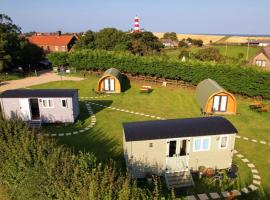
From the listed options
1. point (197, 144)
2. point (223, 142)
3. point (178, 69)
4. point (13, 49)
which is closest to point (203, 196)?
point (197, 144)

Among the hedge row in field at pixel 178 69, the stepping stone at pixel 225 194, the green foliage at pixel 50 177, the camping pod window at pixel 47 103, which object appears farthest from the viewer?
the hedge row in field at pixel 178 69

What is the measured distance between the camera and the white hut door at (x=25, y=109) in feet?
81.0

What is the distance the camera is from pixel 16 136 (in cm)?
1429

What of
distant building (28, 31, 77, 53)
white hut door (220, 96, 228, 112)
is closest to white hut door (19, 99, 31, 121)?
white hut door (220, 96, 228, 112)

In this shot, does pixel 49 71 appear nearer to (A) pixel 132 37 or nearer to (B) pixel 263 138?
(A) pixel 132 37

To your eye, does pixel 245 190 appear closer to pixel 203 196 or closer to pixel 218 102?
pixel 203 196

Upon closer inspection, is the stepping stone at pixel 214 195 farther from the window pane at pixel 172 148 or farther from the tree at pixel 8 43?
the tree at pixel 8 43

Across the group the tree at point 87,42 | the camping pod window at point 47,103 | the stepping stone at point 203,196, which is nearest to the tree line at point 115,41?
the tree at point 87,42

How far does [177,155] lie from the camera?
16141 millimetres

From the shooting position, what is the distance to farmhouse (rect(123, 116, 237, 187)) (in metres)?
15.6

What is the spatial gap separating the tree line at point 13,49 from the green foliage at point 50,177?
37.5 meters

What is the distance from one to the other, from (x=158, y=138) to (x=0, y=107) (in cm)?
1844

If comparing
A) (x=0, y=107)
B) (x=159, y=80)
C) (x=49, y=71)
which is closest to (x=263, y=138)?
(x=159, y=80)

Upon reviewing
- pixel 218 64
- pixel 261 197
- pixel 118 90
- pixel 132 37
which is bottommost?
pixel 261 197
